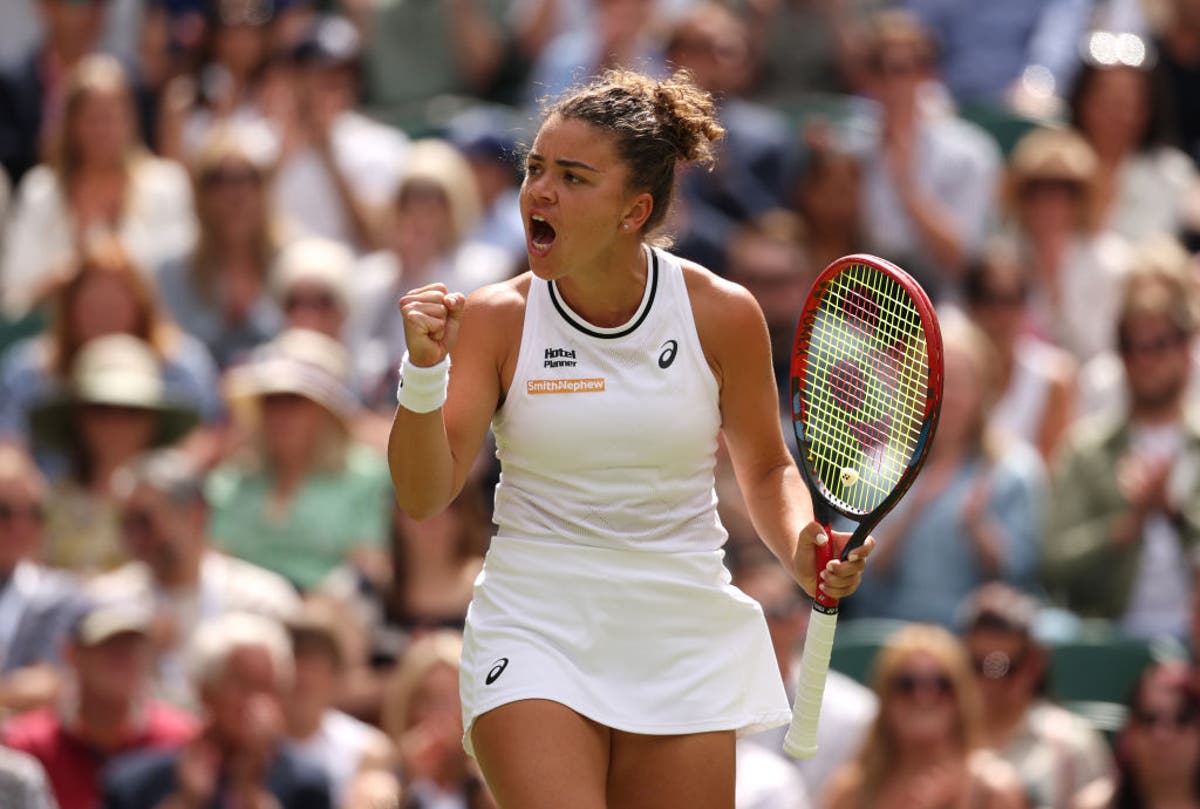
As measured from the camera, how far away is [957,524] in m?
7.63

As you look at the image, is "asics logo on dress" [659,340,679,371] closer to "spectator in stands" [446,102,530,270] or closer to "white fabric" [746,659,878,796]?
"white fabric" [746,659,878,796]

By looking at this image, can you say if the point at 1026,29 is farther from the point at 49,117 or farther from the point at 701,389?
the point at 701,389

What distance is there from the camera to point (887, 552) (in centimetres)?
769

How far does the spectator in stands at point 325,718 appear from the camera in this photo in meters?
6.70

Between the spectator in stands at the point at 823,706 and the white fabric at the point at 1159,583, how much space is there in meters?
1.19

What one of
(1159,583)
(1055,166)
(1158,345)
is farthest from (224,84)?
(1159,583)

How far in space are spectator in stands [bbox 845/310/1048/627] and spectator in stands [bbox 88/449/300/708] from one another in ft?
6.93

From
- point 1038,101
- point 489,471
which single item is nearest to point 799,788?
point 489,471

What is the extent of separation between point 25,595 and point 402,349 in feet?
6.57

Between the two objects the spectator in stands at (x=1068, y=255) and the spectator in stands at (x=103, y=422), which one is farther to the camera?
the spectator in stands at (x=1068, y=255)

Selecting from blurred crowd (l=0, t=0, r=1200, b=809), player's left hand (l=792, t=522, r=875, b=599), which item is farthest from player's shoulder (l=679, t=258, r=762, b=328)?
blurred crowd (l=0, t=0, r=1200, b=809)

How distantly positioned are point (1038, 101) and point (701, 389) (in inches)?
257

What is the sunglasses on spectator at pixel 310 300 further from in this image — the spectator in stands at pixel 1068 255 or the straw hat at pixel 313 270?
the spectator in stands at pixel 1068 255

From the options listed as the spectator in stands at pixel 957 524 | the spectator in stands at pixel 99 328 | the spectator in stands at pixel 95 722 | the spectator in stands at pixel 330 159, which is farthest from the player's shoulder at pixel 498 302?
the spectator in stands at pixel 330 159
